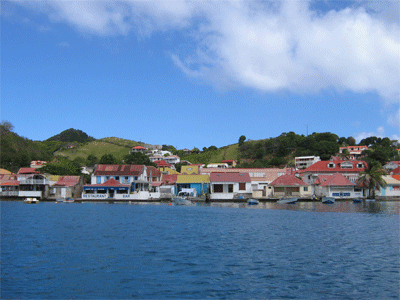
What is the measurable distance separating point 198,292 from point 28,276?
795cm

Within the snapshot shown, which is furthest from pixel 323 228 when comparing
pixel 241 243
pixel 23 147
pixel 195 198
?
pixel 23 147

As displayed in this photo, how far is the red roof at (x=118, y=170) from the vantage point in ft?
247

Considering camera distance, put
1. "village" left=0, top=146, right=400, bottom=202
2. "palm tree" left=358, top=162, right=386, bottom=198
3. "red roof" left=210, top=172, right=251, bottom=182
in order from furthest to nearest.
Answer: "red roof" left=210, top=172, right=251, bottom=182 < "palm tree" left=358, top=162, right=386, bottom=198 < "village" left=0, top=146, right=400, bottom=202

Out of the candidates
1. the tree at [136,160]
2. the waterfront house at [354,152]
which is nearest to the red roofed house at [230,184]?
the tree at [136,160]

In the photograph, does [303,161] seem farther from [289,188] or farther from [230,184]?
[230,184]

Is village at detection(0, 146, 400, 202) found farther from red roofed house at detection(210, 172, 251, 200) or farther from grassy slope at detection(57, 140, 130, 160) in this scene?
grassy slope at detection(57, 140, 130, 160)

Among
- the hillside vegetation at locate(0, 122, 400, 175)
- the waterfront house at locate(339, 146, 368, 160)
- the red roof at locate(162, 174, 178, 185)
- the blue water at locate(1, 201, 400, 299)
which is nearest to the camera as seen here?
the blue water at locate(1, 201, 400, 299)

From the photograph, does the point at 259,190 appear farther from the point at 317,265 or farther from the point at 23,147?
the point at 23,147

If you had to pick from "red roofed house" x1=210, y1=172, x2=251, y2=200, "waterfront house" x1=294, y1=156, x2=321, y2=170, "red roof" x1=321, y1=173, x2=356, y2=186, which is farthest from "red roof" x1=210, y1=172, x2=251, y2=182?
"waterfront house" x1=294, y1=156, x2=321, y2=170

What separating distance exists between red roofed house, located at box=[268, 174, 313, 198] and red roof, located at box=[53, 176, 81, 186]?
138 feet

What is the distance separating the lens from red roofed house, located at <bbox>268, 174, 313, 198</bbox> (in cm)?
7006

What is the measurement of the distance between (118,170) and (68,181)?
10788mm

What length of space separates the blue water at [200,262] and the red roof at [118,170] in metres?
45.9

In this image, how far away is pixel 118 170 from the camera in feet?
250
